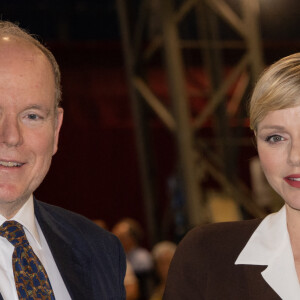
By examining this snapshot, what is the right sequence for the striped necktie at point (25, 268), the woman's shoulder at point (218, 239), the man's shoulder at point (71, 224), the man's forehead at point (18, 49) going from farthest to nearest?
1. the man's shoulder at point (71, 224)
2. the woman's shoulder at point (218, 239)
3. the man's forehead at point (18, 49)
4. the striped necktie at point (25, 268)

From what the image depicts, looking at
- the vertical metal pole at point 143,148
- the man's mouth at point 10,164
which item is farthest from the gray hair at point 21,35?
the vertical metal pole at point 143,148

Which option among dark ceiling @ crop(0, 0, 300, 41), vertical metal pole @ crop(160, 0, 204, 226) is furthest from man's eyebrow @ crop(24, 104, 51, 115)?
dark ceiling @ crop(0, 0, 300, 41)

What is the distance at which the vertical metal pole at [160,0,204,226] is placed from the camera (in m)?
6.11

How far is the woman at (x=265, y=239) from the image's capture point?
207cm

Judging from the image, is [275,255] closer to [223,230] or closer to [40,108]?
[223,230]

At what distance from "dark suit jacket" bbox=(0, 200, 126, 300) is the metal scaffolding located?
3.79 metres

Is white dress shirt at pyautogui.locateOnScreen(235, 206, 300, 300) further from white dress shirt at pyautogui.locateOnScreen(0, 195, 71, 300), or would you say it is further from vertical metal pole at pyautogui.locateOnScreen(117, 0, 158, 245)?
vertical metal pole at pyautogui.locateOnScreen(117, 0, 158, 245)

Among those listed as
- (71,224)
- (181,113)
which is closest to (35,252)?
(71,224)

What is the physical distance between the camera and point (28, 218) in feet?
7.22

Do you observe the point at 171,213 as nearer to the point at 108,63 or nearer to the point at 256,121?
the point at 108,63

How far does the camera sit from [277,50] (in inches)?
416

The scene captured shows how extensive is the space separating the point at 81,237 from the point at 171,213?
16.5ft

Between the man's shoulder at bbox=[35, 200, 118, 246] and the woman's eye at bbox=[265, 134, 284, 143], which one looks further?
the man's shoulder at bbox=[35, 200, 118, 246]

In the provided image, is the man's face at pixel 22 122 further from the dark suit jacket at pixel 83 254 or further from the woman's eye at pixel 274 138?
the woman's eye at pixel 274 138
